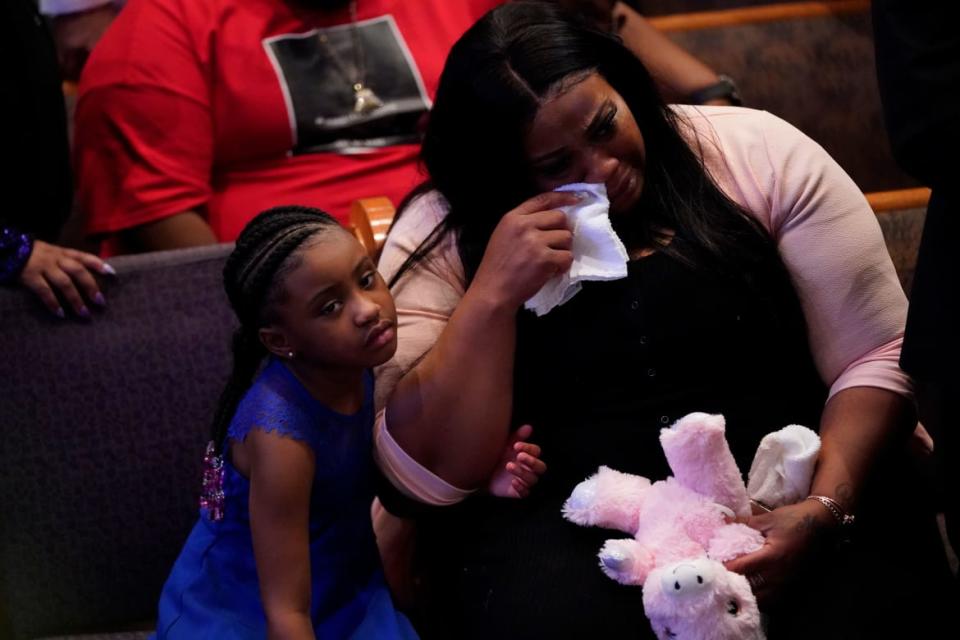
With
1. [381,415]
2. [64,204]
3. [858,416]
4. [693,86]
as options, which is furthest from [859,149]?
[64,204]

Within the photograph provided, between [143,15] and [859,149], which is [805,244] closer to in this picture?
[859,149]

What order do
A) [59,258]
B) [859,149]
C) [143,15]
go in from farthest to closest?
[859,149] < [143,15] < [59,258]

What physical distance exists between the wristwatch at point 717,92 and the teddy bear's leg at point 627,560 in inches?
46.1

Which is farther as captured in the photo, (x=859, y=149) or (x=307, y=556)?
(x=859, y=149)

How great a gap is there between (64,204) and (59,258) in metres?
0.27

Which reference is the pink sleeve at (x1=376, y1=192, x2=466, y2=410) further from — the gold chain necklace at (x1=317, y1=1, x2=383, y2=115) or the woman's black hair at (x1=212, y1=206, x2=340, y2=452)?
the gold chain necklace at (x1=317, y1=1, x2=383, y2=115)

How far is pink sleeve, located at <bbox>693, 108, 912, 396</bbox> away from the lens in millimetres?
1280

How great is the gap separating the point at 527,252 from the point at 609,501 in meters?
0.29

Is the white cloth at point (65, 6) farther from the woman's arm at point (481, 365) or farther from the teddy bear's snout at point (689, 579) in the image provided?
the teddy bear's snout at point (689, 579)

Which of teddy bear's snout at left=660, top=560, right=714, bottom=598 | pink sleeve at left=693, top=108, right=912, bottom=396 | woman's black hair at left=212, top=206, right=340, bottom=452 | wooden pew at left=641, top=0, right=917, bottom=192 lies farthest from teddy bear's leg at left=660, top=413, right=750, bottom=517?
wooden pew at left=641, top=0, right=917, bottom=192

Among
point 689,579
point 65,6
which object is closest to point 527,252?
point 689,579

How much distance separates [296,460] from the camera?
3.88 ft

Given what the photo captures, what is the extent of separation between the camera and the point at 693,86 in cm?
211

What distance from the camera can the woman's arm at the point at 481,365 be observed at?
4.17 ft
